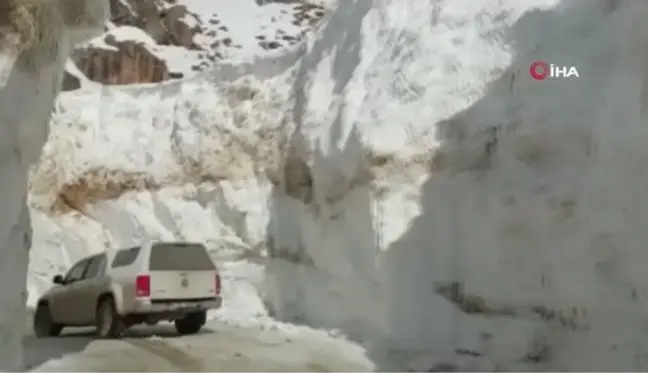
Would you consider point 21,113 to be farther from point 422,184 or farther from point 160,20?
point 160,20

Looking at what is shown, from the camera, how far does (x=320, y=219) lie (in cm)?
1448

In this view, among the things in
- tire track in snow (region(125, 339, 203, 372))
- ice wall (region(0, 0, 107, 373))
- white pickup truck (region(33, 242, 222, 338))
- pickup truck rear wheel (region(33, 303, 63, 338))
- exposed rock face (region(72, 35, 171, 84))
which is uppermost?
exposed rock face (region(72, 35, 171, 84))

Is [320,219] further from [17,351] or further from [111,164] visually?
[17,351]

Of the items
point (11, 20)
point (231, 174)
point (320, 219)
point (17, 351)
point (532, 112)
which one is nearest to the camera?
point (11, 20)

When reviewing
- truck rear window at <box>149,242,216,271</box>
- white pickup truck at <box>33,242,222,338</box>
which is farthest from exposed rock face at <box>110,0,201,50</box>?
truck rear window at <box>149,242,216,271</box>

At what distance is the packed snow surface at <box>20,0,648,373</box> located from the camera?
9258 millimetres

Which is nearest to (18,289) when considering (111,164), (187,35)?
(111,164)

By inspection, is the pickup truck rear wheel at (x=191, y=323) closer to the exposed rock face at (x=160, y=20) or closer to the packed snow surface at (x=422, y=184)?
the packed snow surface at (x=422, y=184)

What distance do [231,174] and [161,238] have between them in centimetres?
227

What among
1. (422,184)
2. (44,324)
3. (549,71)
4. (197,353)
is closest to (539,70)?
(549,71)

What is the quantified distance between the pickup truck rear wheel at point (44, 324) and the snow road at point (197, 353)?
48 centimetres

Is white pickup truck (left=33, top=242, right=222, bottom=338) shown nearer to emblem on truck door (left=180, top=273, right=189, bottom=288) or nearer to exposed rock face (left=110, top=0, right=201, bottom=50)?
Result: emblem on truck door (left=180, top=273, right=189, bottom=288)

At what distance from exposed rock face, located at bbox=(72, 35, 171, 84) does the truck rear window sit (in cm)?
1910

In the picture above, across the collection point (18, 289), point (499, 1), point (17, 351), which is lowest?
point (17, 351)
